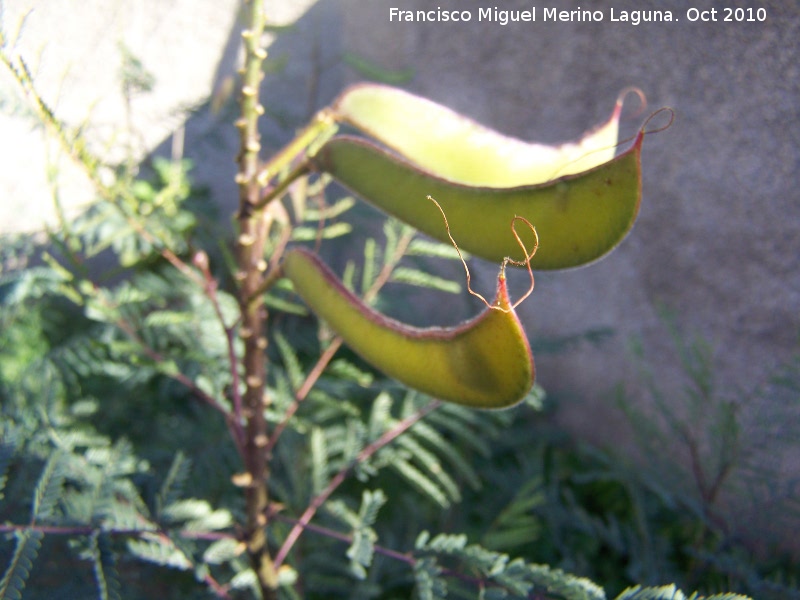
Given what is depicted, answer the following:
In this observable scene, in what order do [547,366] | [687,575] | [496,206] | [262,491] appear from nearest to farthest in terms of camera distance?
[496,206], [262,491], [687,575], [547,366]

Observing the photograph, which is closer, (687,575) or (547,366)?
(687,575)

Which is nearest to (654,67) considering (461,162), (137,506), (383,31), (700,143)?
(700,143)

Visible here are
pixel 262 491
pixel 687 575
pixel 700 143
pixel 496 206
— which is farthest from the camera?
pixel 700 143

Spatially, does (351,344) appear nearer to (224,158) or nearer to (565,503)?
(565,503)

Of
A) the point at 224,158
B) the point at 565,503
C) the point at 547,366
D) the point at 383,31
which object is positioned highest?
the point at 383,31

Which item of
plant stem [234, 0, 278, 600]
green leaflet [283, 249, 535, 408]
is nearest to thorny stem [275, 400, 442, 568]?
plant stem [234, 0, 278, 600]

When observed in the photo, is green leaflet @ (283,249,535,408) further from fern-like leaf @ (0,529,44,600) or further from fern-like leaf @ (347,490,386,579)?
fern-like leaf @ (0,529,44,600)

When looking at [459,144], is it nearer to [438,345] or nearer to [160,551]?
[438,345]
